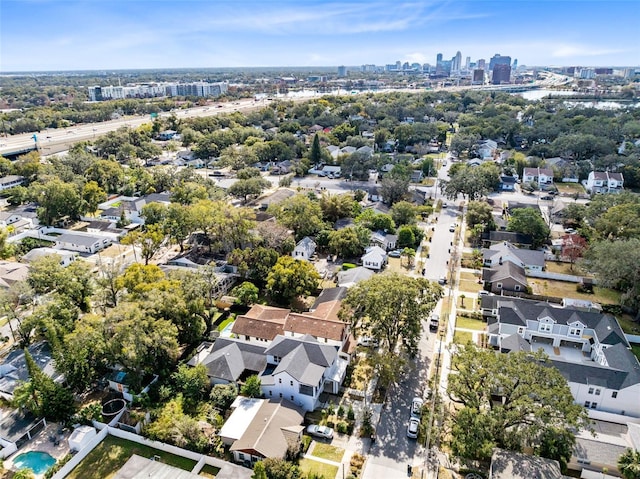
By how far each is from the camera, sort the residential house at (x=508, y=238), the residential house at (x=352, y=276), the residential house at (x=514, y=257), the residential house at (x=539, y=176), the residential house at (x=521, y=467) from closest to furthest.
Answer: the residential house at (x=521, y=467), the residential house at (x=352, y=276), the residential house at (x=514, y=257), the residential house at (x=508, y=238), the residential house at (x=539, y=176)

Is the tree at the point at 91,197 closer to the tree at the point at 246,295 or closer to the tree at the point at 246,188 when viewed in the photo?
the tree at the point at 246,188

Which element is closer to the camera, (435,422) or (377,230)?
(435,422)

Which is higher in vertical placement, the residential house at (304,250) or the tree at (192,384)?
the residential house at (304,250)

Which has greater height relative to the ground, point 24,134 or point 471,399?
point 24,134

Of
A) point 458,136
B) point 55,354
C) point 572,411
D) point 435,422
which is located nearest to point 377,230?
point 435,422

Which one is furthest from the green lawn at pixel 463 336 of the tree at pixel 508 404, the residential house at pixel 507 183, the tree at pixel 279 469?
the residential house at pixel 507 183

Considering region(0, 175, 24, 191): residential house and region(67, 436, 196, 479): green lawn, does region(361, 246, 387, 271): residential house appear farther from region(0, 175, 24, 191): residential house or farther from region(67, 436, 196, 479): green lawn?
region(0, 175, 24, 191): residential house

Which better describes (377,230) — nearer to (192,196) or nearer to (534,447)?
(192,196)

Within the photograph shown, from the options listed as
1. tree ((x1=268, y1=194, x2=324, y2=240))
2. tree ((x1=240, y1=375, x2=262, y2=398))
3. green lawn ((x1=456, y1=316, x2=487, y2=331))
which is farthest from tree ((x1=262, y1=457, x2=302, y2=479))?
tree ((x1=268, y1=194, x2=324, y2=240))
